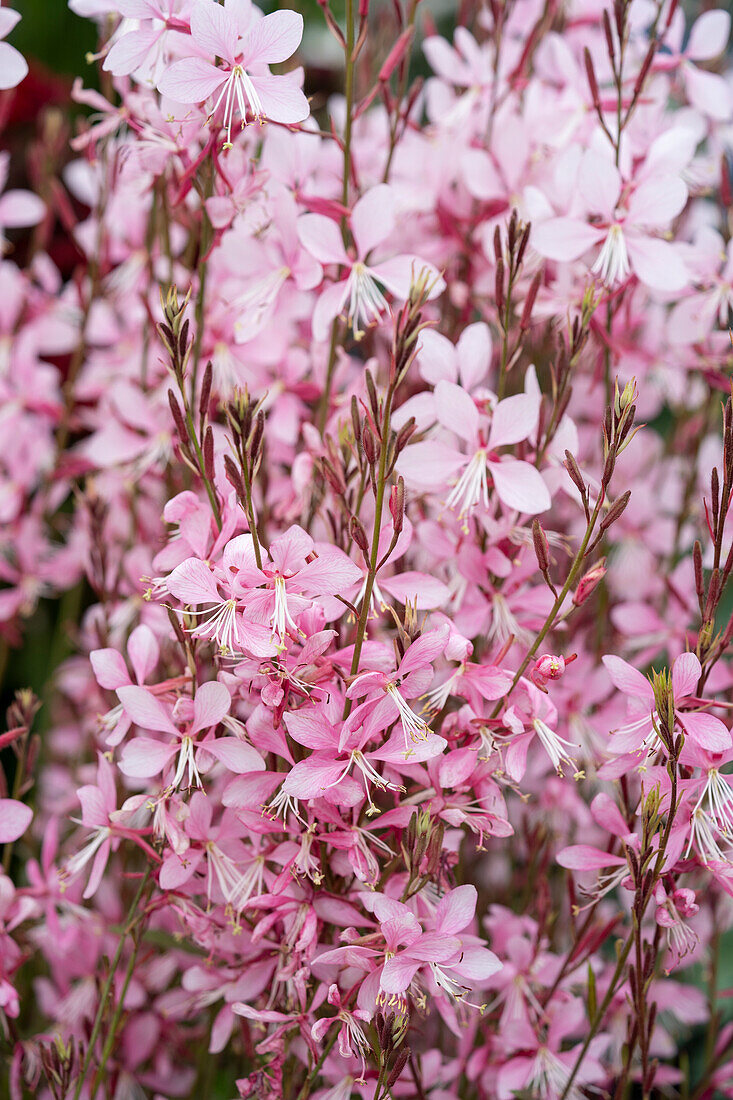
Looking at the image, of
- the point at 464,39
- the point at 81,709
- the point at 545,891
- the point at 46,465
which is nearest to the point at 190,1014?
the point at 545,891

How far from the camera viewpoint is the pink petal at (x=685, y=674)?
0.48 metres

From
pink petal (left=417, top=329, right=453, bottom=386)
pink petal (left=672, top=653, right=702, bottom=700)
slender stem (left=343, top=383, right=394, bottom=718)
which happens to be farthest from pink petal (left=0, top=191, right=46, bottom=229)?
pink petal (left=672, top=653, right=702, bottom=700)

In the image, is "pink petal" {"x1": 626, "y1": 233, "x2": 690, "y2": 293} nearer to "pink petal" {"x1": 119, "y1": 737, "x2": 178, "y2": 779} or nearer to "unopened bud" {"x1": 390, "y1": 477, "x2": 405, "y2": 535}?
"unopened bud" {"x1": 390, "y1": 477, "x2": 405, "y2": 535}

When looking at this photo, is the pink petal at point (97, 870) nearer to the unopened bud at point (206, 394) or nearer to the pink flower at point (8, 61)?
the unopened bud at point (206, 394)

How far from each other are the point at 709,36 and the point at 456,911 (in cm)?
71

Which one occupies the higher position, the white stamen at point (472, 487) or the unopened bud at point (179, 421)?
the unopened bud at point (179, 421)

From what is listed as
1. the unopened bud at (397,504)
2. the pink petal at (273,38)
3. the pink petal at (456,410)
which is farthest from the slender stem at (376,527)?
the pink petal at (273,38)

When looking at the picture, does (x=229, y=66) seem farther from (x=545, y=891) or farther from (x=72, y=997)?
(x=72, y=997)

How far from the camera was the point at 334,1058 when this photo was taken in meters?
0.55

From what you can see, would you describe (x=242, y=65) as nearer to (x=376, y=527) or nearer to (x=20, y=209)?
(x=376, y=527)

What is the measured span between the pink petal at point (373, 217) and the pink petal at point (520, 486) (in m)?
0.17

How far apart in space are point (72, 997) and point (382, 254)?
1.94ft

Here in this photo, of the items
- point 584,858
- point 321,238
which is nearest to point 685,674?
point 584,858

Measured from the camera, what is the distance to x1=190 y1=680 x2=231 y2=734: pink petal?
1.53ft
